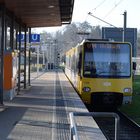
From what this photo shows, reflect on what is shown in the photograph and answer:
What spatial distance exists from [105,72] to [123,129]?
14.6 ft

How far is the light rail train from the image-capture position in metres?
21.3

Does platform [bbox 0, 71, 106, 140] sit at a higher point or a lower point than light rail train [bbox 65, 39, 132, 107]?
lower

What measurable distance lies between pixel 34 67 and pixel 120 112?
187 feet

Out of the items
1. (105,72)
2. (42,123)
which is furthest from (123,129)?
(42,123)

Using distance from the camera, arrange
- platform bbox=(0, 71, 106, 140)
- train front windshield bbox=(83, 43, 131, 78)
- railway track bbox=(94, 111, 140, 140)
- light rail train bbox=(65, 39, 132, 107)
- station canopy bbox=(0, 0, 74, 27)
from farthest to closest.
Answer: train front windshield bbox=(83, 43, 131, 78), light rail train bbox=(65, 39, 132, 107), station canopy bbox=(0, 0, 74, 27), railway track bbox=(94, 111, 140, 140), platform bbox=(0, 71, 106, 140)

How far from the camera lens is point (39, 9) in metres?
20.9

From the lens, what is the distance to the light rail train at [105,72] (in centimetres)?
2127

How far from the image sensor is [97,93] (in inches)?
841

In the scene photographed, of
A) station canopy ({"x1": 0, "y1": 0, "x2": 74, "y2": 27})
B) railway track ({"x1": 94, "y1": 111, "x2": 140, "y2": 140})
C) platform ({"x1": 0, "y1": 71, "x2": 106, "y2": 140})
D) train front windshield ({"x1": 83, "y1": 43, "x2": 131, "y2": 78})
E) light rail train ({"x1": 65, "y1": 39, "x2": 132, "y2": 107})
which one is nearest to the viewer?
platform ({"x1": 0, "y1": 71, "x2": 106, "y2": 140})

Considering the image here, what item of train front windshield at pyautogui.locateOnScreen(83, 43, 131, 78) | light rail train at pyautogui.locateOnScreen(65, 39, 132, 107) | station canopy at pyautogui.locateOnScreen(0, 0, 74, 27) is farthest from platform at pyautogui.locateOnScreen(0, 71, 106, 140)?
station canopy at pyautogui.locateOnScreen(0, 0, 74, 27)

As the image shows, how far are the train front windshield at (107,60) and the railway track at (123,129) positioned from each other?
76.9 inches

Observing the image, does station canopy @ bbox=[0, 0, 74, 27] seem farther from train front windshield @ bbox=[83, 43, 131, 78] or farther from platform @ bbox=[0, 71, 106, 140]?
platform @ bbox=[0, 71, 106, 140]

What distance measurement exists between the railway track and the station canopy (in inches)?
190

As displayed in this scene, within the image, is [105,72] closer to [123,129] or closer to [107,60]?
[107,60]
